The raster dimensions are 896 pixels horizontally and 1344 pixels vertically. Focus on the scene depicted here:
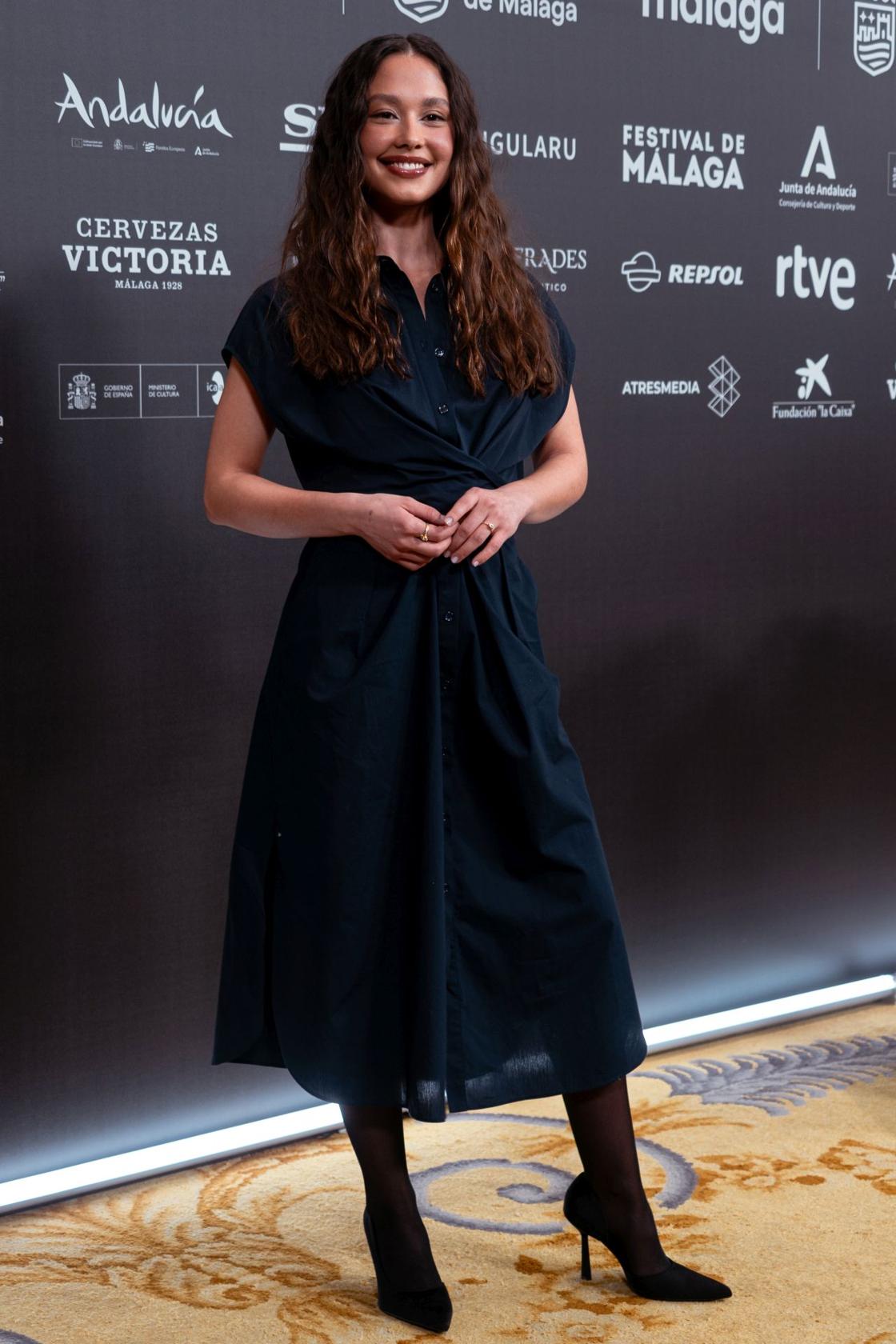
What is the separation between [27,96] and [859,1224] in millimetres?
2072

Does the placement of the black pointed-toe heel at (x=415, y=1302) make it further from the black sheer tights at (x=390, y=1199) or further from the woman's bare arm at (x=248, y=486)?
the woman's bare arm at (x=248, y=486)

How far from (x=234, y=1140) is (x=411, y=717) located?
1.04 meters

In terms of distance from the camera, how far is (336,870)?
2.07 m

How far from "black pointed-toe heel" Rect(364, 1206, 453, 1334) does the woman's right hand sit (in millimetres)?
900

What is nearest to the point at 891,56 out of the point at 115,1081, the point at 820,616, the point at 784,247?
the point at 784,247

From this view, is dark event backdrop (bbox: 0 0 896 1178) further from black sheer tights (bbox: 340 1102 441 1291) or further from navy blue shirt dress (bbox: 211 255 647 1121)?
black sheer tights (bbox: 340 1102 441 1291)

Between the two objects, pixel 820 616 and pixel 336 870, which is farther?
pixel 820 616

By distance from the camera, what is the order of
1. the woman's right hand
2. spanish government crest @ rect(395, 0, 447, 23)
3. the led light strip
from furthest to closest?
spanish government crest @ rect(395, 0, 447, 23) < the led light strip < the woman's right hand

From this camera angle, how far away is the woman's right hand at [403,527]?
2.00 meters

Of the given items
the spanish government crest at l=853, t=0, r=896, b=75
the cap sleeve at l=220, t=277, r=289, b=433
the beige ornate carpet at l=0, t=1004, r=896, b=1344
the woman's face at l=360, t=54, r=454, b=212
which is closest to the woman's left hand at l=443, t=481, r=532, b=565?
the cap sleeve at l=220, t=277, r=289, b=433

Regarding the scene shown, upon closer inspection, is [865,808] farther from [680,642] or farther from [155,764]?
[155,764]

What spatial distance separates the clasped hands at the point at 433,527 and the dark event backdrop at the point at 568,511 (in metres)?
0.66

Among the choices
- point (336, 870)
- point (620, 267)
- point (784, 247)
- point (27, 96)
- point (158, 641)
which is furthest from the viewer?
point (784, 247)

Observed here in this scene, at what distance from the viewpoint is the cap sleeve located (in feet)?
6.85
